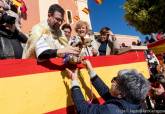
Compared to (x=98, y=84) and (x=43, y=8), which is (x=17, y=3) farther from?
(x=98, y=84)

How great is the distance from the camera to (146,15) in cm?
2066

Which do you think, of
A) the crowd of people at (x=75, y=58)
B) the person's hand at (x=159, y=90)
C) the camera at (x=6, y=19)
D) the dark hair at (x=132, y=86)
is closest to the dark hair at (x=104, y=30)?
the crowd of people at (x=75, y=58)

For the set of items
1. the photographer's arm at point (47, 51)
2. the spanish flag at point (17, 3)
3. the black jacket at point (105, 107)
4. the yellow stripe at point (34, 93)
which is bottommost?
the black jacket at point (105, 107)

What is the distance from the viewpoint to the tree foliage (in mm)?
19922

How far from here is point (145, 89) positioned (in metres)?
3.75

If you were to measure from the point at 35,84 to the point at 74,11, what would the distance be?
1141 inches

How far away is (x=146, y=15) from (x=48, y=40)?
1709cm

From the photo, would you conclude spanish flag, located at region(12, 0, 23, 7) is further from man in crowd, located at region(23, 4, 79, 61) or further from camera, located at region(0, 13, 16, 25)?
man in crowd, located at region(23, 4, 79, 61)

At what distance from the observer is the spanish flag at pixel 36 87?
3432 mm

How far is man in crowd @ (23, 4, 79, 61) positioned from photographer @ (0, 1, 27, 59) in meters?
0.23

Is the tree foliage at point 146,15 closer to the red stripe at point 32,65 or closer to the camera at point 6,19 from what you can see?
the red stripe at point 32,65

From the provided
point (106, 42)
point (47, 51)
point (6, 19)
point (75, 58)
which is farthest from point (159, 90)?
point (6, 19)

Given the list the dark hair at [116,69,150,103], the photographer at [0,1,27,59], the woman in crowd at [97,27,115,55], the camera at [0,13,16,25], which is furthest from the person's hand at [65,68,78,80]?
the woman in crowd at [97,27,115,55]

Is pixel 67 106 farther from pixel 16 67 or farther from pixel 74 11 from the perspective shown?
pixel 74 11
